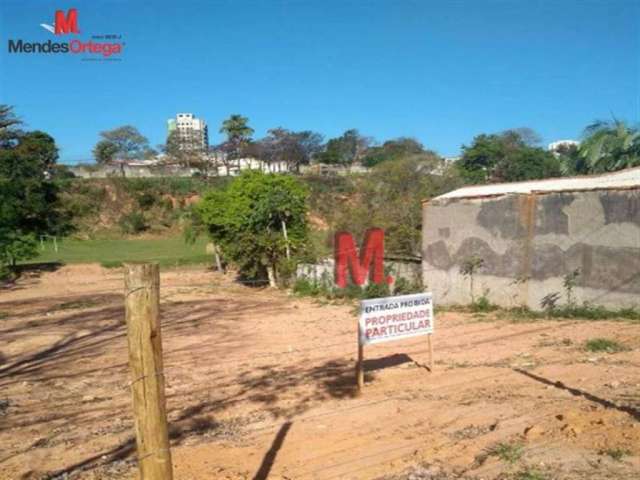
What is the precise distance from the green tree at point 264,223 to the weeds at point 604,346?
10.7m

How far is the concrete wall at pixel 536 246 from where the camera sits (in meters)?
10.4

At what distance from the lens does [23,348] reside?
9.84 m

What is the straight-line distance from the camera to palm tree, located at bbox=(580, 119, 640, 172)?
2467cm

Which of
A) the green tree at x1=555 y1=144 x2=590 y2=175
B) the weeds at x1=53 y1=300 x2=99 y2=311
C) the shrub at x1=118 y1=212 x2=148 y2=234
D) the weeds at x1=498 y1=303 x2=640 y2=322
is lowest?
the weeds at x1=498 y1=303 x2=640 y2=322

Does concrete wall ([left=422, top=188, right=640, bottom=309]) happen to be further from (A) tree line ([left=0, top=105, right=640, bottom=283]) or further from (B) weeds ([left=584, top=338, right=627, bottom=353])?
(A) tree line ([left=0, top=105, right=640, bottom=283])

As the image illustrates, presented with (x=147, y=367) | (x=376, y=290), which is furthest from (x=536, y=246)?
(x=147, y=367)

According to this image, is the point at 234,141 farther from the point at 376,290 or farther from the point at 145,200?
the point at 376,290

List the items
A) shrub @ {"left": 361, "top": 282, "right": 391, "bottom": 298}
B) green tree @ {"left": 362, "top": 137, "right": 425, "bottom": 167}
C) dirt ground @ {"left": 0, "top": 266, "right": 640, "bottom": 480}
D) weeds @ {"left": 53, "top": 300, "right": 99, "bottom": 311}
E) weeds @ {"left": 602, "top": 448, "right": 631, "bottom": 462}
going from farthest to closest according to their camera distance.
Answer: green tree @ {"left": 362, "top": 137, "right": 425, "bottom": 167}
weeds @ {"left": 53, "top": 300, "right": 99, "bottom": 311}
shrub @ {"left": 361, "top": 282, "right": 391, "bottom": 298}
dirt ground @ {"left": 0, "top": 266, "right": 640, "bottom": 480}
weeds @ {"left": 602, "top": 448, "right": 631, "bottom": 462}

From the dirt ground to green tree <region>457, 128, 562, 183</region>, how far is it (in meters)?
38.0

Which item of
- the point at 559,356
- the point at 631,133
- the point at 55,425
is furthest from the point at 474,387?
the point at 631,133

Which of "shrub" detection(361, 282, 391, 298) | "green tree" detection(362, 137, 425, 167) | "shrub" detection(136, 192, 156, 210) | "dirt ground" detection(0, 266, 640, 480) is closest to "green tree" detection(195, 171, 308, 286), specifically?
"shrub" detection(361, 282, 391, 298)

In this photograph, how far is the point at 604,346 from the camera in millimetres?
7883

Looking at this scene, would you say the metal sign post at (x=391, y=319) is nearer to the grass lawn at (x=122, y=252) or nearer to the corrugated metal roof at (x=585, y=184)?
the corrugated metal roof at (x=585, y=184)

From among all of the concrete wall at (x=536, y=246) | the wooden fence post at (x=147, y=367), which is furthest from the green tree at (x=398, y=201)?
the wooden fence post at (x=147, y=367)
